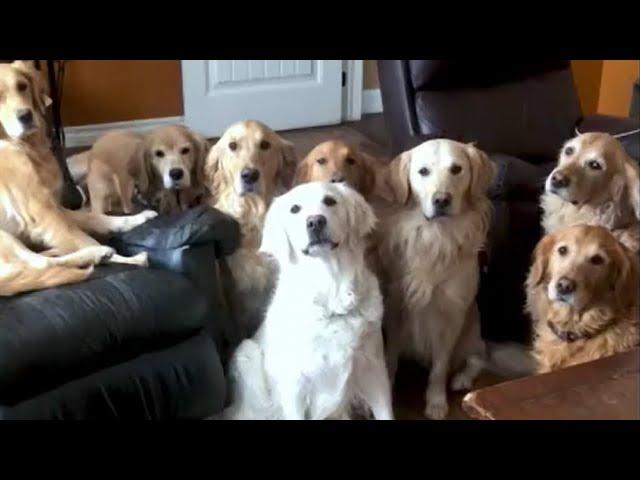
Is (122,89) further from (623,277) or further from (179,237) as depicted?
(623,277)

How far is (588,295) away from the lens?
200 cm

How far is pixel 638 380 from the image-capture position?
1.34 m

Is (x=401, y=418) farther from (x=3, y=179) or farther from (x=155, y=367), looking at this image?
(x=3, y=179)

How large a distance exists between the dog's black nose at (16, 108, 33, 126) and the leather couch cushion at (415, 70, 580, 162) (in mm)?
1285

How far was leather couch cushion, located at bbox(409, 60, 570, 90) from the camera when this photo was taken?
9.27ft

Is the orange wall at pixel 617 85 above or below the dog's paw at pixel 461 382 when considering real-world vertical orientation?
above

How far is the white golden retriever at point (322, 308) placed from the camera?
6.53ft

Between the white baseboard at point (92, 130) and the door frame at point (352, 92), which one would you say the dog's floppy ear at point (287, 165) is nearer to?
the white baseboard at point (92, 130)

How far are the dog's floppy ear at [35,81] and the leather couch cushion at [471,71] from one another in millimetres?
1195

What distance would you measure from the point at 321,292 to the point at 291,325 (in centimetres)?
11

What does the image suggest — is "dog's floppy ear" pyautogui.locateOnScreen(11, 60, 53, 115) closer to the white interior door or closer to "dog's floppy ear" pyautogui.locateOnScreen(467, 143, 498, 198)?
"dog's floppy ear" pyautogui.locateOnScreen(467, 143, 498, 198)

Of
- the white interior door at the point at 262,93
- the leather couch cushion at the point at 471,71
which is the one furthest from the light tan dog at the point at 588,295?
the white interior door at the point at 262,93

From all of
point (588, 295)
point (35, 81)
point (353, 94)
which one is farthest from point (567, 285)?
point (353, 94)

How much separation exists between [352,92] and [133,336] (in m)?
2.91
